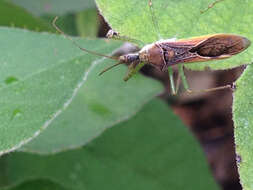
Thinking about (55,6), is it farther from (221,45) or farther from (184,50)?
(221,45)

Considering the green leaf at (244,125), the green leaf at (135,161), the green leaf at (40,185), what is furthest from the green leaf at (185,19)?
the green leaf at (135,161)

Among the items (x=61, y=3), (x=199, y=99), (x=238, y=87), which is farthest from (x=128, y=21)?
(x=199, y=99)

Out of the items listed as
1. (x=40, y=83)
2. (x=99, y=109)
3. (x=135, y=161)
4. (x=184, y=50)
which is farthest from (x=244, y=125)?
(x=135, y=161)

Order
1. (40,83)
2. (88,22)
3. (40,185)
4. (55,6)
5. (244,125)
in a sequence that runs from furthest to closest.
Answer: (88,22)
(55,6)
(40,185)
(40,83)
(244,125)

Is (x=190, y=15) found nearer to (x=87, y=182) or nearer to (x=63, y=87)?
(x=63, y=87)

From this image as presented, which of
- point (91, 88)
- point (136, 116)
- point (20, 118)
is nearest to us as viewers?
point (20, 118)

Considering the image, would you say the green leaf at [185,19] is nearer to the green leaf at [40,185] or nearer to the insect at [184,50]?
the insect at [184,50]
